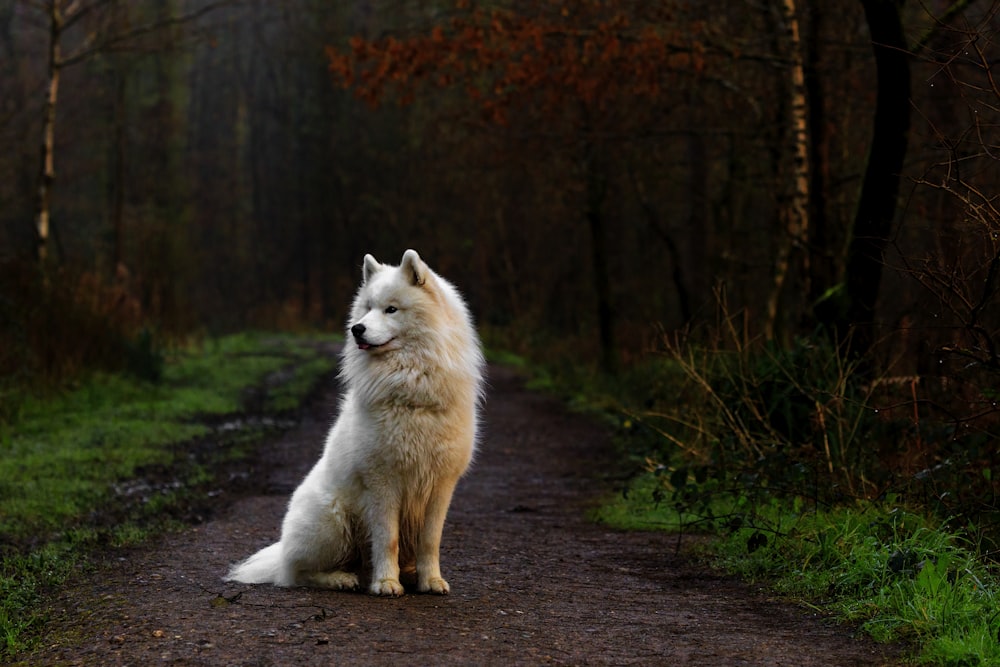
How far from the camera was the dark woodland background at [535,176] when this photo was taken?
10086 mm

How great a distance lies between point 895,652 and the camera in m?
4.93

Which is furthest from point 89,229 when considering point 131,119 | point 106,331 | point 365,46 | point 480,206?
point 365,46

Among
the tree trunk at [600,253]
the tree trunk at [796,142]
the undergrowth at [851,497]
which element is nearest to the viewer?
the undergrowth at [851,497]

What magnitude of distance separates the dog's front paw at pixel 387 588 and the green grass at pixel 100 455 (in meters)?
1.79

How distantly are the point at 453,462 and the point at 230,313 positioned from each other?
1601 inches

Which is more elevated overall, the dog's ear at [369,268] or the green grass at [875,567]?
the dog's ear at [369,268]

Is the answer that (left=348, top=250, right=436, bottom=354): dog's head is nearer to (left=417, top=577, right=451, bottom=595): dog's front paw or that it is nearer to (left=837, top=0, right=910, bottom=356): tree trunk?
(left=417, top=577, right=451, bottom=595): dog's front paw

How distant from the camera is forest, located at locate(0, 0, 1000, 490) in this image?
31.3ft

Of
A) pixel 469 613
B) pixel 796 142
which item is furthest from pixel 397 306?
pixel 796 142

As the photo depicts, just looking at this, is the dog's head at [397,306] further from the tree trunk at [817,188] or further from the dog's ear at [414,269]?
the tree trunk at [817,188]

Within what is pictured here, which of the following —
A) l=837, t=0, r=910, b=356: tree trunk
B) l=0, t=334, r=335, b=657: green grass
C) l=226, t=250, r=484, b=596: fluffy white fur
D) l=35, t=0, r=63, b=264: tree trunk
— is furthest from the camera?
l=35, t=0, r=63, b=264: tree trunk

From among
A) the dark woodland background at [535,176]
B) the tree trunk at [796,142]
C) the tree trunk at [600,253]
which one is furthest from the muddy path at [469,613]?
the tree trunk at [600,253]

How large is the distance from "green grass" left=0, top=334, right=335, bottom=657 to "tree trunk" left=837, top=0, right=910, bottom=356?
6.62 meters

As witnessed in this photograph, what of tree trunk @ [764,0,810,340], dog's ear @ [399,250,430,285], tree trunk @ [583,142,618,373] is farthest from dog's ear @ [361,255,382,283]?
tree trunk @ [583,142,618,373]
